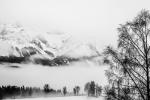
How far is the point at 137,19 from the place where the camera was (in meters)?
17.7

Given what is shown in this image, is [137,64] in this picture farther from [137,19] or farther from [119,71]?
[137,19]

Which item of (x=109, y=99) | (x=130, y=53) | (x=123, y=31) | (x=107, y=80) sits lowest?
(x=109, y=99)

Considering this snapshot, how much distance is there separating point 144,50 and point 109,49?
1985mm

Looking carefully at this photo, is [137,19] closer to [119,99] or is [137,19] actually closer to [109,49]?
[109,49]

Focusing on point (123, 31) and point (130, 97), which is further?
point (123, 31)

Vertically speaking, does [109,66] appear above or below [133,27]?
below

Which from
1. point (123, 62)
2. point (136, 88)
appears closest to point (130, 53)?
point (123, 62)

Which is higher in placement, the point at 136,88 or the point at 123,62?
the point at 123,62

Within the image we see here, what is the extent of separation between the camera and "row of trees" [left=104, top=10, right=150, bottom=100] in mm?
16578

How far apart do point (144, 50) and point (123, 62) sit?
1347 millimetres

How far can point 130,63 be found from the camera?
55.8 feet

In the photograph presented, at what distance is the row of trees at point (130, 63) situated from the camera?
54.4 ft

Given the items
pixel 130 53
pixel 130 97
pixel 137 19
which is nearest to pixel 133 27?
pixel 137 19

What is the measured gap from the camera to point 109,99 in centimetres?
1698
